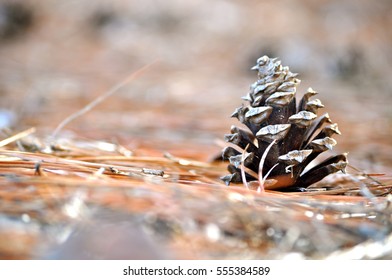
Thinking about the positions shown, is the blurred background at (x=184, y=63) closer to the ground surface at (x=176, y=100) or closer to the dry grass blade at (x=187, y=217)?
the ground surface at (x=176, y=100)

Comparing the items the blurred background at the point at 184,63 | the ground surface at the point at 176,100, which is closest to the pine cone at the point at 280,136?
the ground surface at the point at 176,100

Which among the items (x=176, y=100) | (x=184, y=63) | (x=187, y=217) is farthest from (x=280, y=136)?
(x=184, y=63)

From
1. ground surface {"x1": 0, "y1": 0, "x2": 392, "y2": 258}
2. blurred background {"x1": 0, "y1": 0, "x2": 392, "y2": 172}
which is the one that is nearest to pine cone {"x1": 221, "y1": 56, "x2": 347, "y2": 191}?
ground surface {"x1": 0, "y1": 0, "x2": 392, "y2": 258}

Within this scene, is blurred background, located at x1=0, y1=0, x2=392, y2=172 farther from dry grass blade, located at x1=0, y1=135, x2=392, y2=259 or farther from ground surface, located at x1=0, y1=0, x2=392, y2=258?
dry grass blade, located at x1=0, y1=135, x2=392, y2=259

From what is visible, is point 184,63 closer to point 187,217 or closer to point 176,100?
point 176,100

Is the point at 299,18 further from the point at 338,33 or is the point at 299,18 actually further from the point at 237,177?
the point at 237,177
